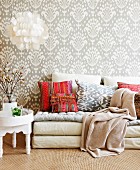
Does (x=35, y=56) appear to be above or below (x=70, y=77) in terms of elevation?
above

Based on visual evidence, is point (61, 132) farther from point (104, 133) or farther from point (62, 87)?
point (62, 87)

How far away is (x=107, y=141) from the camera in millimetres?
3334

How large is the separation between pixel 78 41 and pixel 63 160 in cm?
209

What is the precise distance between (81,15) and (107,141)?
2.13 metres

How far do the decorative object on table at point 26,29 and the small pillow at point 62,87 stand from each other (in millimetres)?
695

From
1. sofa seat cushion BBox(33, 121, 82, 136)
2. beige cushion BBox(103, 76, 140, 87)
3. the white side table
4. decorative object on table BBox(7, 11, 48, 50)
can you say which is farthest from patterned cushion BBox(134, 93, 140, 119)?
decorative object on table BBox(7, 11, 48, 50)

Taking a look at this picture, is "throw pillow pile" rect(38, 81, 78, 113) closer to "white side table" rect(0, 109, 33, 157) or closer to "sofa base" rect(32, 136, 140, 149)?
"sofa base" rect(32, 136, 140, 149)

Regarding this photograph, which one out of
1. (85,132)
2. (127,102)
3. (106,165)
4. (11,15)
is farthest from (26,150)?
(11,15)

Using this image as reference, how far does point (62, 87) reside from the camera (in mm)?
4098

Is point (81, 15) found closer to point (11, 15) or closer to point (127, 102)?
point (11, 15)

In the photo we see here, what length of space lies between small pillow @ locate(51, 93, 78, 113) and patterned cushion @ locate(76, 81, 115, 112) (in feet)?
0.50

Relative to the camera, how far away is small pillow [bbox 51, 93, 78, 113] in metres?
3.84

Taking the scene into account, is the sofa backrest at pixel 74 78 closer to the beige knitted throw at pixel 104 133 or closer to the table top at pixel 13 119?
the beige knitted throw at pixel 104 133

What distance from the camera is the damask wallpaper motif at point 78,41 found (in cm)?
441
